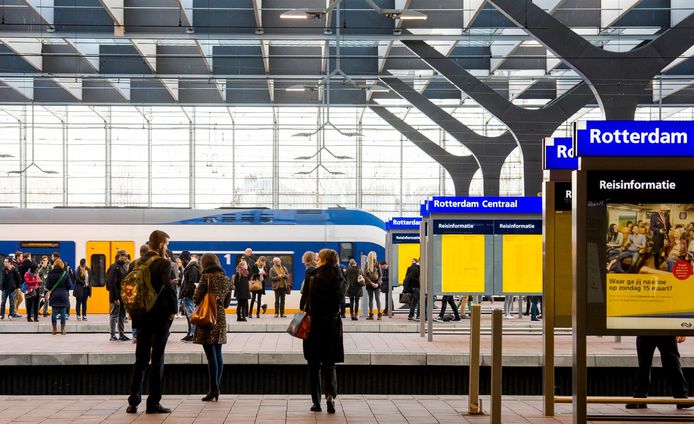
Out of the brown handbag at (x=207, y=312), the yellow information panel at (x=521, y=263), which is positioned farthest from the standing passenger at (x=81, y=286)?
the brown handbag at (x=207, y=312)

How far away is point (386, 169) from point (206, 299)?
99.9ft

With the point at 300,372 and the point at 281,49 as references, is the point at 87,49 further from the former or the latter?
the point at 300,372

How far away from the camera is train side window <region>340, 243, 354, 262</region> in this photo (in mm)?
27031

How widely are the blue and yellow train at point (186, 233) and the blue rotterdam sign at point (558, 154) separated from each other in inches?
678

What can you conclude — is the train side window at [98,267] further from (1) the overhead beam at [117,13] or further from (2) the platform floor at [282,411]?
(2) the platform floor at [282,411]

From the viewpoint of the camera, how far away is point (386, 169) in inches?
1587

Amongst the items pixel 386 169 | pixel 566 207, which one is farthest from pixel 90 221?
pixel 566 207

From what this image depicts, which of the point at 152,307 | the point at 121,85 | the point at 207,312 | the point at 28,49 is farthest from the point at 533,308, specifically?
the point at 121,85

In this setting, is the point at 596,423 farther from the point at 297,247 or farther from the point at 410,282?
the point at 297,247

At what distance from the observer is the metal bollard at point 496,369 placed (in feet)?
27.8

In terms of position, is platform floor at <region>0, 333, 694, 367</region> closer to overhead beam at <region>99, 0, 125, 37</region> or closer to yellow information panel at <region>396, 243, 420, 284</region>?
overhead beam at <region>99, 0, 125, 37</region>

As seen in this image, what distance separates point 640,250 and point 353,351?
6.55 meters

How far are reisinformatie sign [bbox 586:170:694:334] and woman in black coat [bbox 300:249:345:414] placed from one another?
9.00 ft

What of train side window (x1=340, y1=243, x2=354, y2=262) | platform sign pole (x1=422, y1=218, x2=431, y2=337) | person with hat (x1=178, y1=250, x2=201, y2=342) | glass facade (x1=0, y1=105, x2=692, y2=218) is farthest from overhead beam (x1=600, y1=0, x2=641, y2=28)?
glass facade (x1=0, y1=105, x2=692, y2=218)
